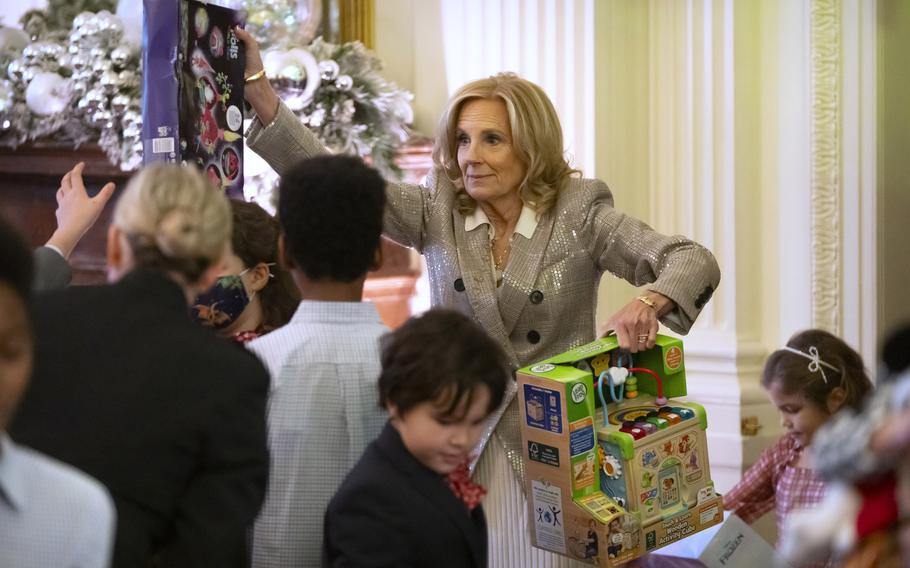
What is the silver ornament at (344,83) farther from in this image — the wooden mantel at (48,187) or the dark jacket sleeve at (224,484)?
the dark jacket sleeve at (224,484)

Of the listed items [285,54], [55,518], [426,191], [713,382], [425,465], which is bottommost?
[713,382]

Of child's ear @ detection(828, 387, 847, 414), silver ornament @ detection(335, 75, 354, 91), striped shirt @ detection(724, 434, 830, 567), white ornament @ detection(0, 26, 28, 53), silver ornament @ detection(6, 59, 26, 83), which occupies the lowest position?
striped shirt @ detection(724, 434, 830, 567)

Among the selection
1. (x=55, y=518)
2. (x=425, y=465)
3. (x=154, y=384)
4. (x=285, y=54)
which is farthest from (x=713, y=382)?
(x=55, y=518)

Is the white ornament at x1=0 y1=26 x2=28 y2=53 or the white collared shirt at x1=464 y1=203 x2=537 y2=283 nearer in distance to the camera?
the white collared shirt at x1=464 y1=203 x2=537 y2=283

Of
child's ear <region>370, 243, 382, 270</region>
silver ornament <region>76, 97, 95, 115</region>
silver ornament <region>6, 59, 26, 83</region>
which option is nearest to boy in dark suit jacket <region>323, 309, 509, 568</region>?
child's ear <region>370, 243, 382, 270</region>

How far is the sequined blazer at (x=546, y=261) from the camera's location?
8.46 feet

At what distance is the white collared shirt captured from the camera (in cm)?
266

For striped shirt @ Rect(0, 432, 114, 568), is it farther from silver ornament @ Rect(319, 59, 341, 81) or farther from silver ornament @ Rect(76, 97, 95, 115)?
silver ornament @ Rect(319, 59, 341, 81)

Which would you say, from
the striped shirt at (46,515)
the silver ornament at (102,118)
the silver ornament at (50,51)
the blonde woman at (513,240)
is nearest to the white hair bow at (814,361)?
the blonde woman at (513,240)

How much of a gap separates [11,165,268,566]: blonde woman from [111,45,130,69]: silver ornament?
8.11ft

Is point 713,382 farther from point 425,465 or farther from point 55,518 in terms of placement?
point 55,518

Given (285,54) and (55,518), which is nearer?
(55,518)

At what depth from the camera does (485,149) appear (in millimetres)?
2684

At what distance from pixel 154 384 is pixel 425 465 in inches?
19.9
